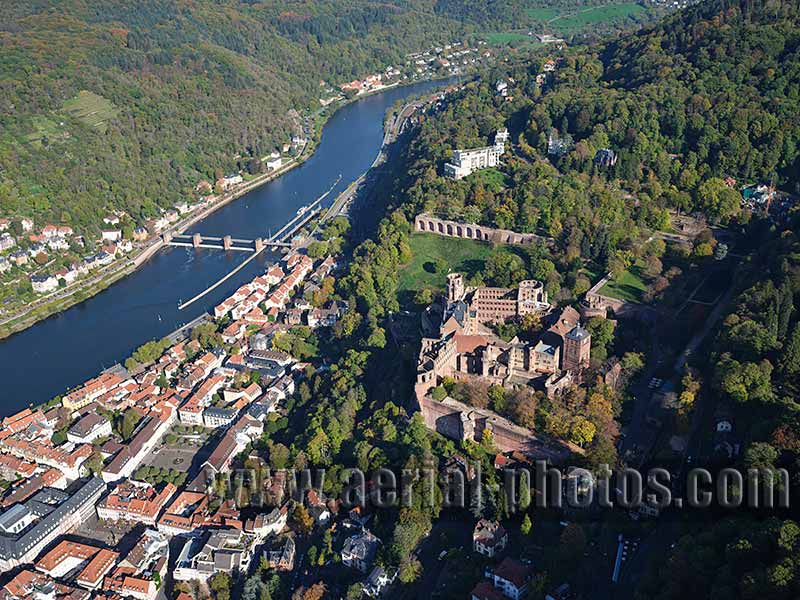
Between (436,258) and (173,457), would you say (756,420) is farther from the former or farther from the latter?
(173,457)

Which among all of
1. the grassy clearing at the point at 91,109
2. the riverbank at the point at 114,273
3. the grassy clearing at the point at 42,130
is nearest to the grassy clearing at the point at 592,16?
the riverbank at the point at 114,273

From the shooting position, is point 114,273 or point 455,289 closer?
point 455,289

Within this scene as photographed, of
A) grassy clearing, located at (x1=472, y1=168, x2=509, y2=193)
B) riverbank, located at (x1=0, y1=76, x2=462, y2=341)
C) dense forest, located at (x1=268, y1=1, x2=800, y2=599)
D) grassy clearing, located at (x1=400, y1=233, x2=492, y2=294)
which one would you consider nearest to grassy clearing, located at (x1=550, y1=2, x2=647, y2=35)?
dense forest, located at (x1=268, y1=1, x2=800, y2=599)

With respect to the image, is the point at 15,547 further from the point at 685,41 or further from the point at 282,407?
the point at 685,41

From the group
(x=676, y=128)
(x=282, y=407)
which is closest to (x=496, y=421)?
(x=282, y=407)

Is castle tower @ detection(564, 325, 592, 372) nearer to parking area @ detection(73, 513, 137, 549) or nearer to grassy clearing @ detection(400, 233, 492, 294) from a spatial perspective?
grassy clearing @ detection(400, 233, 492, 294)

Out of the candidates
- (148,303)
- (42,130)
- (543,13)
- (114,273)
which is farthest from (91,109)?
(543,13)
